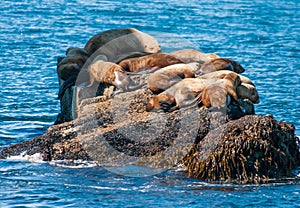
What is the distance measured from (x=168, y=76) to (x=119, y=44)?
81.3 inches

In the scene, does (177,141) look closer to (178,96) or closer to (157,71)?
(178,96)

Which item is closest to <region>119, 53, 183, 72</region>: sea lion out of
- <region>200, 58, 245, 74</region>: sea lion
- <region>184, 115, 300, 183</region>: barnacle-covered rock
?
<region>200, 58, 245, 74</region>: sea lion

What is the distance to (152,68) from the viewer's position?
1214 centimetres

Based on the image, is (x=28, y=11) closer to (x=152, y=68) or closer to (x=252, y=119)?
(x=152, y=68)

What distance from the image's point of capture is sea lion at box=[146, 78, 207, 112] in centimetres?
1107

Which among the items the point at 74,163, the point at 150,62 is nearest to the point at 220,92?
Result: the point at 150,62

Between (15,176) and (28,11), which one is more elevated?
(28,11)

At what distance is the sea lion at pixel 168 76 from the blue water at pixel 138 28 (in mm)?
1712

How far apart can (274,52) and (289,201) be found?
15.0 m

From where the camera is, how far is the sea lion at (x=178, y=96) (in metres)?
11.1

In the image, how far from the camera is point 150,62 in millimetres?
12227

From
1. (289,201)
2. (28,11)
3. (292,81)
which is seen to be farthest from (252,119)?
(28,11)

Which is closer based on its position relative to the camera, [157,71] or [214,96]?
[214,96]

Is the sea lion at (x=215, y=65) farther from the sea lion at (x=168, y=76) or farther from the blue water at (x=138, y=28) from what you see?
the blue water at (x=138, y=28)
